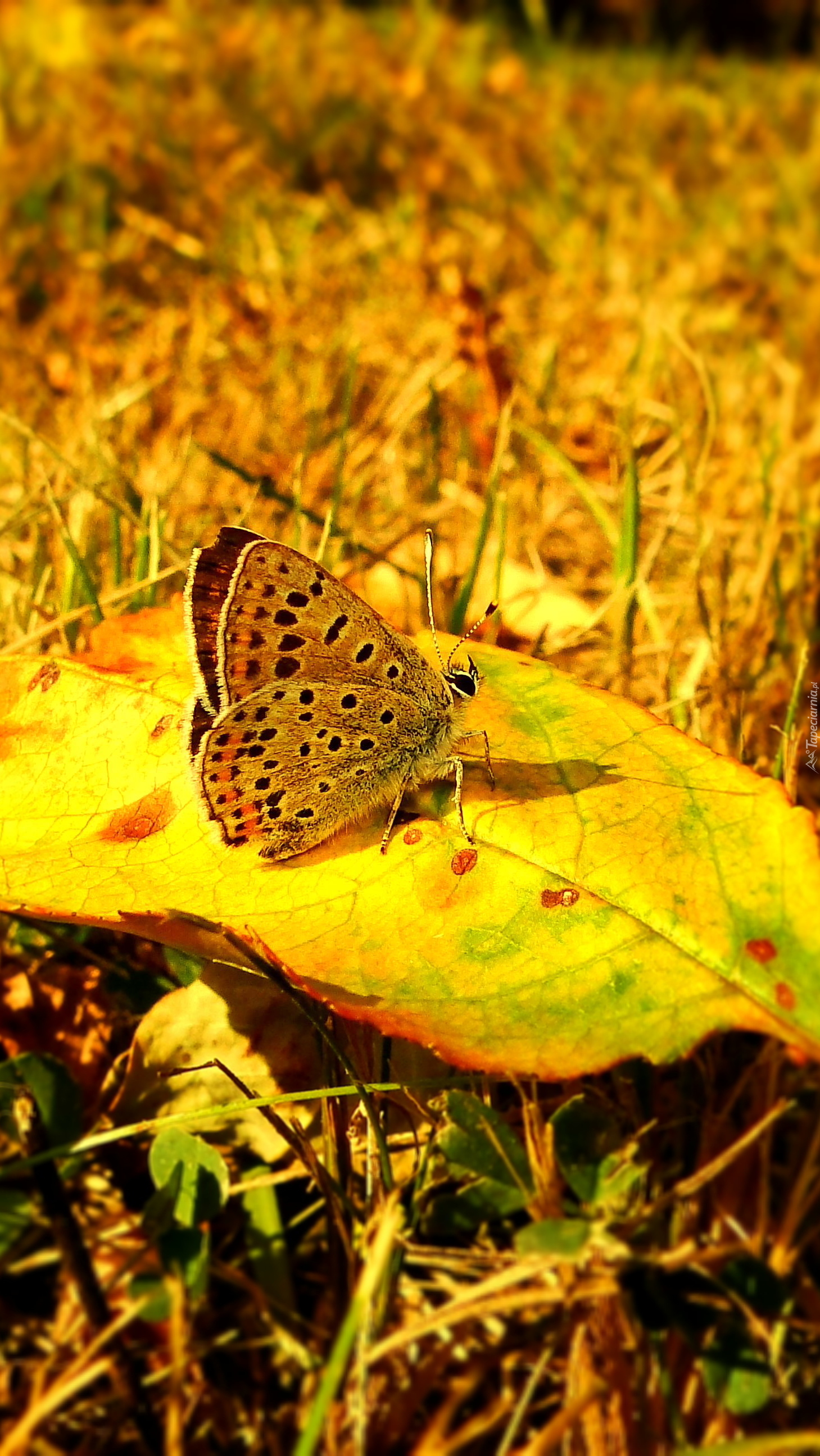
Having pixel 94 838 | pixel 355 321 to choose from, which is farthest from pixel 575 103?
pixel 94 838

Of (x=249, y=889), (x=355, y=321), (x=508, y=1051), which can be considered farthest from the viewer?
(x=355, y=321)

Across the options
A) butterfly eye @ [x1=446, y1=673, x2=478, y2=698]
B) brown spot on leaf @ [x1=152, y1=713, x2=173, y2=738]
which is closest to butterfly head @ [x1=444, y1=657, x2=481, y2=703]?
butterfly eye @ [x1=446, y1=673, x2=478, y2=698]

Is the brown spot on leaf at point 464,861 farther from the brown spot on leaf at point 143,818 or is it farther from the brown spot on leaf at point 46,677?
the brown spot on leaf at point 46,677

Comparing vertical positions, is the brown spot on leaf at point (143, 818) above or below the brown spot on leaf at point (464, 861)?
below

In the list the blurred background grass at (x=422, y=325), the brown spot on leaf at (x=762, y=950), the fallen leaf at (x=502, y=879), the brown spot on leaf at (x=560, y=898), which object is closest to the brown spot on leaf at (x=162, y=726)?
the fallen leaf at (x=502, y=879)

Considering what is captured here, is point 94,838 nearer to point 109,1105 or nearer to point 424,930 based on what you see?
point 109,1105

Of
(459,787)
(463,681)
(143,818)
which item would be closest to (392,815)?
(459,787)

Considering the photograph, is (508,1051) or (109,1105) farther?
(109,1105)
